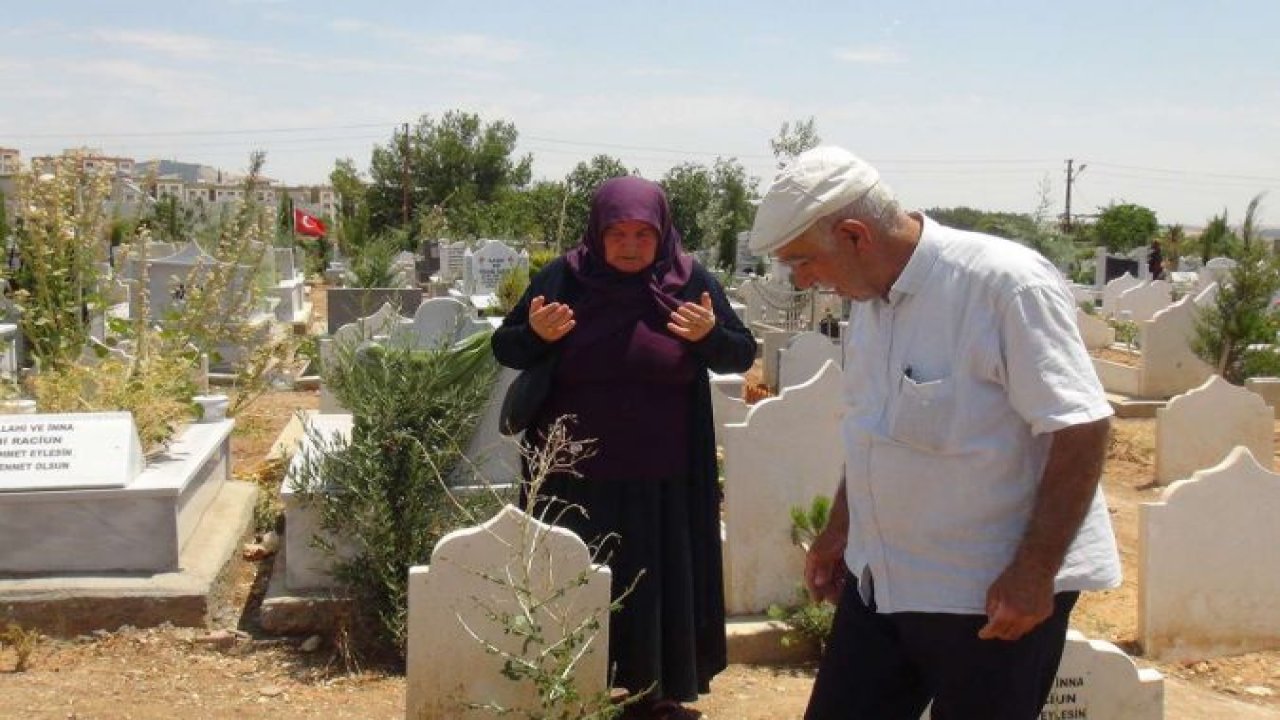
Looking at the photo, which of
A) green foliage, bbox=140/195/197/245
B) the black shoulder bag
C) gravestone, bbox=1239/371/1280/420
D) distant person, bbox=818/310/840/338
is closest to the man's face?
the black shoulder bag

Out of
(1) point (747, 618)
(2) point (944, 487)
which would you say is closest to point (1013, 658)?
(2) point (944, 487)

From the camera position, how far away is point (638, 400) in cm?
354

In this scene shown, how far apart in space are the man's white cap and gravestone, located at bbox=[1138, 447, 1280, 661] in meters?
2.92

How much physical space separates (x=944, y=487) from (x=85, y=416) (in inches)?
136

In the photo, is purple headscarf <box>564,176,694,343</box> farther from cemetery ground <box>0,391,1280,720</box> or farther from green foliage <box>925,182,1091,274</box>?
green foliage <box>925,182,1091,274</box>

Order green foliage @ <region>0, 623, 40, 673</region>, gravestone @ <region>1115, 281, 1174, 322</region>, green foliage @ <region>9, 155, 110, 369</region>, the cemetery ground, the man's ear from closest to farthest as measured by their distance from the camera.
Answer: the man's ear → the cemetery ground → green foliage @ <region>0, 623, 40, 673</region> → green foliage @ <region>9, 155, 110, 369</region> → gravestone @ <region>1115, 281, 1174, 322</region>

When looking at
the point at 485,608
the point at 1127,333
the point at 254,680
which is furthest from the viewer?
the point at 1127,333

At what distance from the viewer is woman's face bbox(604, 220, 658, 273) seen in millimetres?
3494

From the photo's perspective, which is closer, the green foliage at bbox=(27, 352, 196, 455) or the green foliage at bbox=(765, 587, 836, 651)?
the green foliage at bbox=(765, 587, 836, 651)

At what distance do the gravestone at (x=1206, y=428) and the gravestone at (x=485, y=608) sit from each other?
18.8ft

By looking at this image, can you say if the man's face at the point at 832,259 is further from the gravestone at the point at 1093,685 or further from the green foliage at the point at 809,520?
the green foliage at the point at 809,520

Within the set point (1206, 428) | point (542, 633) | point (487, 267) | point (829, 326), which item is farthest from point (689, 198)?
point (542, 633)

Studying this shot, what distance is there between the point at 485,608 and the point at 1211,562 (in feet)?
9.66

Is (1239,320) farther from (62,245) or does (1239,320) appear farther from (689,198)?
(689,198)
